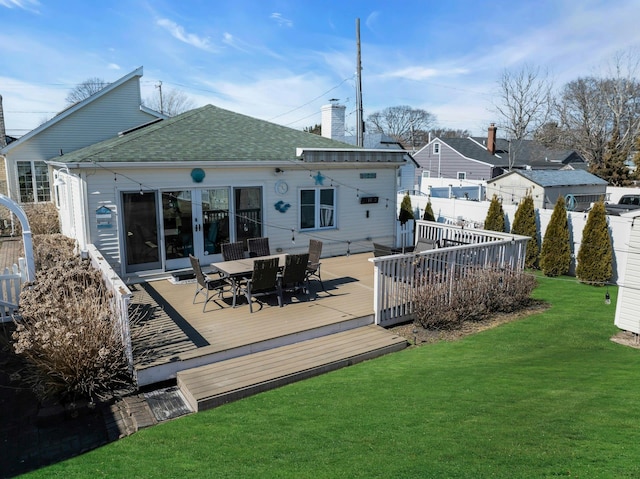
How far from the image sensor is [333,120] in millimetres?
16359

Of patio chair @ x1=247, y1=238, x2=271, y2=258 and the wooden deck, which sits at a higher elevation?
patio chair @ x1=247, y1=238, x2=271, y2=258

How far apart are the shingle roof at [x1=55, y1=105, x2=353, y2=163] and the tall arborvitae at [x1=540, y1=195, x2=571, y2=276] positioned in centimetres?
658

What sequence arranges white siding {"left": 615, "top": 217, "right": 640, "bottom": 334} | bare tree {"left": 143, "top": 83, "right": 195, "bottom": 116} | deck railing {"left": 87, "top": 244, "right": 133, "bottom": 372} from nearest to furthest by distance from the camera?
deck railing {"left": 87, "top": 244, "right": 133, "bottom": 372}
white siding {"left": 615, "top": 217, "right": 640, "bottom": 334}
bare tree {"left": 143, "top": 83, "right": 195, "bottom": 116}

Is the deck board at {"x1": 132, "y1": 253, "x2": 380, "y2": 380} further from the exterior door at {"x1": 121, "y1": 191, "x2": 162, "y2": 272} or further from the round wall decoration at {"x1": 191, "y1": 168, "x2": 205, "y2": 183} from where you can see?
the round wall decoration at {"x1": 191, "y1": 168, "x2": 205, "y2": 183}

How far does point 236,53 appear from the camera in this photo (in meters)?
26.7

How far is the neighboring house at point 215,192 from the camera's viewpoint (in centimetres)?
962

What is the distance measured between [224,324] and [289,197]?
204 inches

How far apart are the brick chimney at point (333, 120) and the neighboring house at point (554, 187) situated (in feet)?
28.0

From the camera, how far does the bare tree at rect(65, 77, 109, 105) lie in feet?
184

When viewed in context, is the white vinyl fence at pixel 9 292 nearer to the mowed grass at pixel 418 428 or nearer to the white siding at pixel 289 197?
the white siding at pixel 289 197

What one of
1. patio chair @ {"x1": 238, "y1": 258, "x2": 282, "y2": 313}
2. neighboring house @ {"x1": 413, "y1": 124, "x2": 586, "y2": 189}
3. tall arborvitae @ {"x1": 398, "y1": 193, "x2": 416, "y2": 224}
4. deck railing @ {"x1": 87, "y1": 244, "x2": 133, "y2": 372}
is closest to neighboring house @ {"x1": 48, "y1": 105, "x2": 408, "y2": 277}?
patio chair @ {"x1": 238, "y1": 258, "x2": 282, "y2": 313}

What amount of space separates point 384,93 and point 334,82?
7337mm

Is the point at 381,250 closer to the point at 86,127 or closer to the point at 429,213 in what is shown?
the point at 429,213

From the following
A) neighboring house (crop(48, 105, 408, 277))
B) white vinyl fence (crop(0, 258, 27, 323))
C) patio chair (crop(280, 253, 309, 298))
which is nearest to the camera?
white vinyl fence (crop(0, 258, 27, 323))
